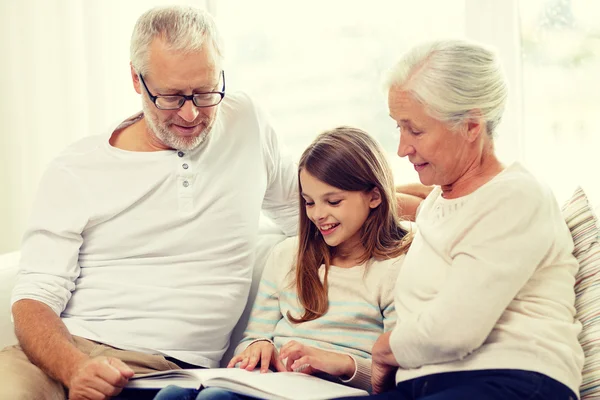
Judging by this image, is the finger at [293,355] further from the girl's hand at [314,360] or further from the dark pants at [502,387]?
the dark pants at [502,387]

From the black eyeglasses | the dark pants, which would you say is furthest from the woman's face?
the black eyeglasses

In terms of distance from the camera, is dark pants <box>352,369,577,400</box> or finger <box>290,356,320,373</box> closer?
dark pants <box>352,369,577,400</box>

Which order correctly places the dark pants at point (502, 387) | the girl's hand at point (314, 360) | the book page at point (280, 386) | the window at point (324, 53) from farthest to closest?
the window at point (324, 53)
the girl's hand at point (314, 360)
the book page at point (280, 386)
the dark pants at point (502, 387)

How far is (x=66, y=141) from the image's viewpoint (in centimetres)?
320

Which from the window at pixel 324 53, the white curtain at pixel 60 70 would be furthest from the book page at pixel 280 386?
the white curtain at pixel 60 70

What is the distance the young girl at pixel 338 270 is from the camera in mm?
1930

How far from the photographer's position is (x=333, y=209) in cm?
196

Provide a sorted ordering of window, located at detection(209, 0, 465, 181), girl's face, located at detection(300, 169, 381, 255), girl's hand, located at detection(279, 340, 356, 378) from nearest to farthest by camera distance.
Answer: girl's hand, located at detection(279, 340, 356, 378) < girl's face, located at detection(300, 169, 381, 255) < window, located at detection(209, 0, 465, 181)

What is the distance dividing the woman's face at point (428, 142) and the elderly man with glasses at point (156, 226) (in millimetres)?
546

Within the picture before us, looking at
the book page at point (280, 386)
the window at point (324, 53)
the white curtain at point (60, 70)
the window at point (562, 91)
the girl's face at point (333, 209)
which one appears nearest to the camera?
the book page at point (280, 386)

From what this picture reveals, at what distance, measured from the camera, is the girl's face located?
1.96m

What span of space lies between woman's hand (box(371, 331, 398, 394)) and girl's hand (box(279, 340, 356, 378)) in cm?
7

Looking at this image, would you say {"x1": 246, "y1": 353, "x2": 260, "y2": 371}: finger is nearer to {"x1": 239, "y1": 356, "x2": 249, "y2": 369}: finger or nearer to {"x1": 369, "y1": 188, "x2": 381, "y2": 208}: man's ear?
{"x1": 239, "y1": 356, "x2": 249, "y2": 369}: finger

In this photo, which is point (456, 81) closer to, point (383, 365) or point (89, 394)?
point (383, 365)
